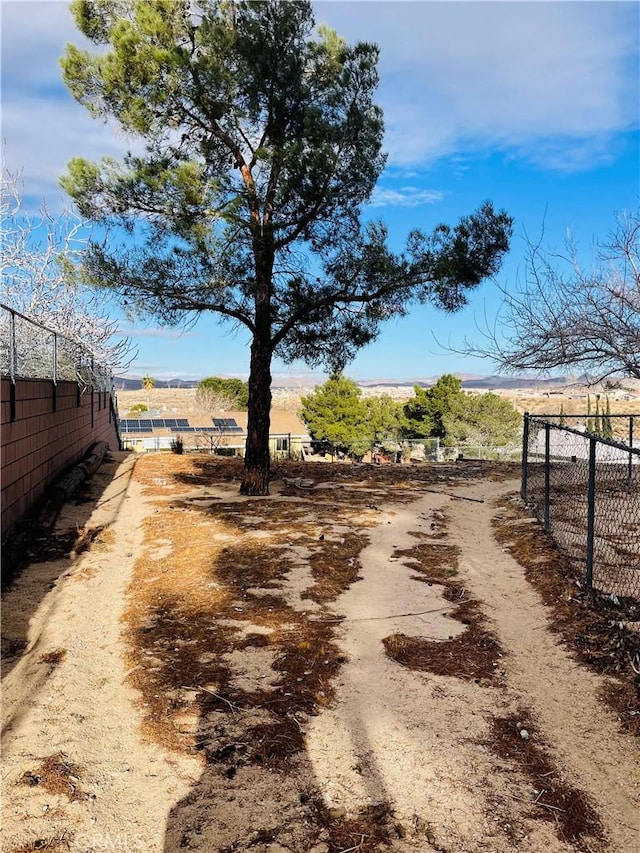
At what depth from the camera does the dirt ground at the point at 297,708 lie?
2.28 meters

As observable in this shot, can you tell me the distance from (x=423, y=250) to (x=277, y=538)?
4.98 meters

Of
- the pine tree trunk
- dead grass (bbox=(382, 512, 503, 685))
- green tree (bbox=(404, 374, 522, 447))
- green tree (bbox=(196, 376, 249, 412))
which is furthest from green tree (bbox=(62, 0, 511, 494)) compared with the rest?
green tree (bbox=(196, 376, 249, 412))

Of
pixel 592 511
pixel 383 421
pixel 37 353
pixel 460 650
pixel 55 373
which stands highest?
pixel 37 353

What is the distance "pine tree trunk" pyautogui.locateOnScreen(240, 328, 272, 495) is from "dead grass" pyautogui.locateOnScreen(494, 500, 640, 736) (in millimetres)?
4341

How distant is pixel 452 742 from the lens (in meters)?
2.86

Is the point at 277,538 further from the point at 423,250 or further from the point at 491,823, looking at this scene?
the point at 423,250

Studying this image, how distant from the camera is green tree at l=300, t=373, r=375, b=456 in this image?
37.9m

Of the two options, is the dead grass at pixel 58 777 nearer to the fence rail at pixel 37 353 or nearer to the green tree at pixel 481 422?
the fence rail at pixel 37 353

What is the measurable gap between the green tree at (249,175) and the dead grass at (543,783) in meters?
6.72

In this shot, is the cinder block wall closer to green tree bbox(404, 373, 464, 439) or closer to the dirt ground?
the dirt ground

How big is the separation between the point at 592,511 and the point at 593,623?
102 centimetres

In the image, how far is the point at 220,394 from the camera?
45.5 metres

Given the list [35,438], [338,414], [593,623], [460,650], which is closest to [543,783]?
[460,650]

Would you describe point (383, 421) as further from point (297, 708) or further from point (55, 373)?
point (297, 708)
